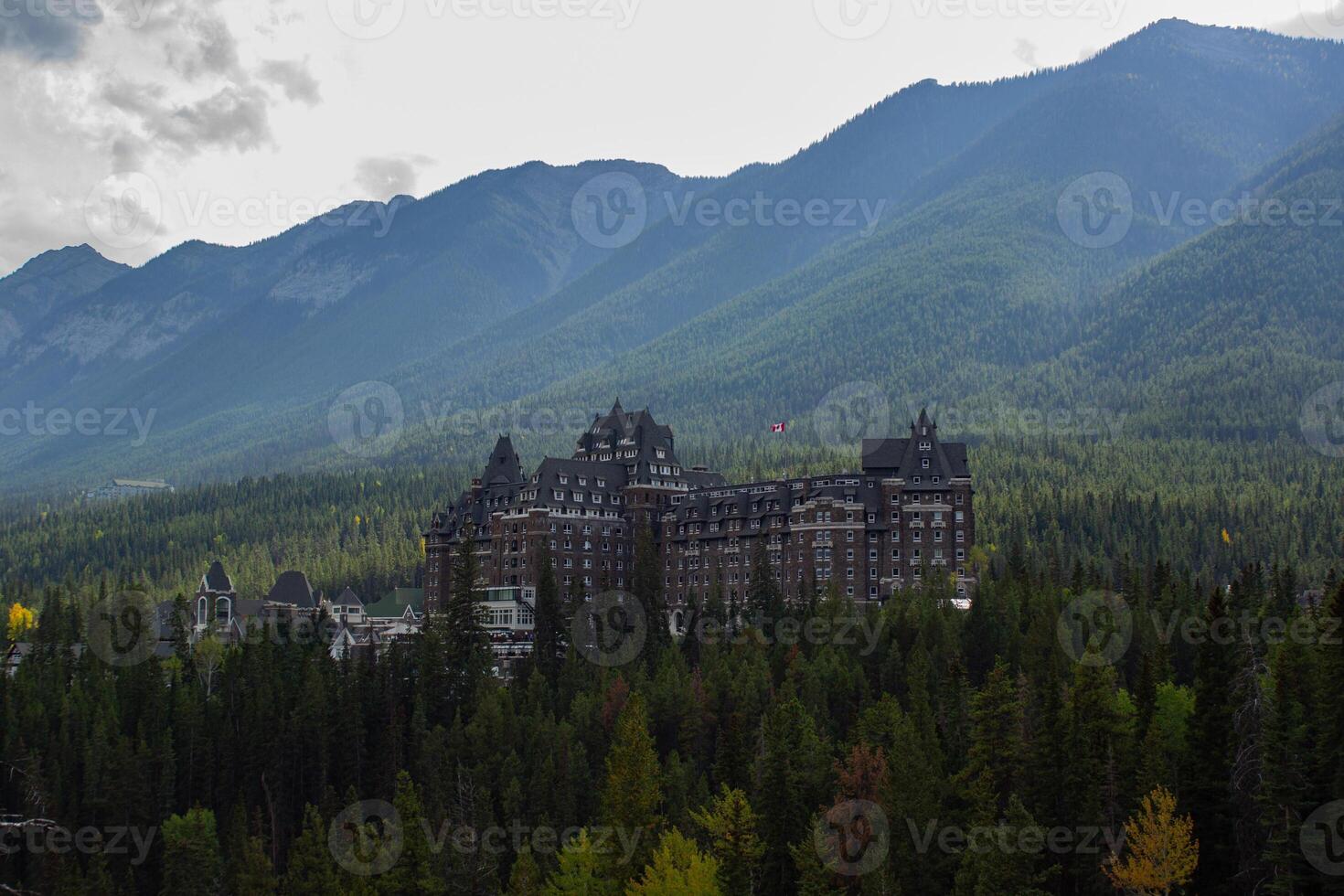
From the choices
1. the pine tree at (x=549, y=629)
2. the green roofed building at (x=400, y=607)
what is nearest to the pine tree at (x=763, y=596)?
the pine tree at (x=549, y=629)

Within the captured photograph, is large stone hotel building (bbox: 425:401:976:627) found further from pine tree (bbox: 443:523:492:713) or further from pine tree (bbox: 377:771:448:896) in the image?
pine tree (bbox: 377:771:448:896)

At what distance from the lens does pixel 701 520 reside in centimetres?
17162

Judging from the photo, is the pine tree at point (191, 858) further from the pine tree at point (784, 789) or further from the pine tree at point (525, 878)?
the pine tree at point (784, 789)

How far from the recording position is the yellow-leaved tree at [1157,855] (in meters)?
81.4

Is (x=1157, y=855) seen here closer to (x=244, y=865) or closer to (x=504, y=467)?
(x=244, y=865)

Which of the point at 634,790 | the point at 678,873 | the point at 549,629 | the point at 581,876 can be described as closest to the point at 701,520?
the point at 549,629

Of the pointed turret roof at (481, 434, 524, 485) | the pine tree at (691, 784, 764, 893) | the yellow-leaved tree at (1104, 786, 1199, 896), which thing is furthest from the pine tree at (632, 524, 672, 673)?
the yellow-leaved tree at (1104, 786, 1199, 896)

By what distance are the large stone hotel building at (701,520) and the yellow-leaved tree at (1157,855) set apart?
66.4 m

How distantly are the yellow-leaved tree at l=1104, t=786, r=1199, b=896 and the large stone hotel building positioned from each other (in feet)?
218

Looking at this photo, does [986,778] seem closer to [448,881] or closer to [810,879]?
[810,879]

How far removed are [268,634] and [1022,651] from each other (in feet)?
244

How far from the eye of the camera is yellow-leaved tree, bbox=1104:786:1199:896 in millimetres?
81438

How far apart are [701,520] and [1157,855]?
92.9m

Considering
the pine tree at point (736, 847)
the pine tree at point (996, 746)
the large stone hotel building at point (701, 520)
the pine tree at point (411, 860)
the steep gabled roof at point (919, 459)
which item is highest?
the steep gabled roof at point (919, 459)
